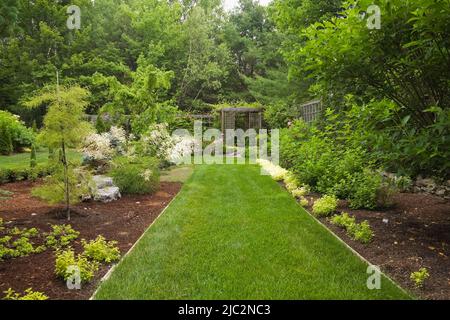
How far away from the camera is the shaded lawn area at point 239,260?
306 cm

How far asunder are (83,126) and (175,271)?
10.1ft

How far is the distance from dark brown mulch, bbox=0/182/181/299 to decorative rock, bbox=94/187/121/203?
0.14m

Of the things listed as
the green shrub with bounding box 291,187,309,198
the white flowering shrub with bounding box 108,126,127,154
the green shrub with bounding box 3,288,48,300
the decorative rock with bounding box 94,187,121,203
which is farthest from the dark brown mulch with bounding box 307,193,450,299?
the white flowering shrub with bounding box 108,126,127,154

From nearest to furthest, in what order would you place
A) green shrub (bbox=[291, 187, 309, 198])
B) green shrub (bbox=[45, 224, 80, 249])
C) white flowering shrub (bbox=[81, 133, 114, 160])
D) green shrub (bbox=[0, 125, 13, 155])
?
green shrub (bbox=[45, 224, 80, 249]), green shrub (bbox=[291, 187, 309, 198]), white flowering shrub (bbox=[81, 133, 114, 160]), green shrub (bbox=[0, 125, 13, 155])

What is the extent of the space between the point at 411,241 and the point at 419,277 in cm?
122

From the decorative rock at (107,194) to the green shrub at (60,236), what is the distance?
1.74 metres

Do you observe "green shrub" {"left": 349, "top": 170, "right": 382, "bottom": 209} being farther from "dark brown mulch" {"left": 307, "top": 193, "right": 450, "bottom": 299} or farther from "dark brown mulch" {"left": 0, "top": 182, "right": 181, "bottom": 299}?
"dark brown mulch" {"left": 0, "top": 182, "right": 181, "bottom": 299}

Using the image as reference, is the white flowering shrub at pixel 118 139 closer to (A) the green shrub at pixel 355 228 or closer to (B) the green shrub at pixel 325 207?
(B) the green shrub at pixel 325 207

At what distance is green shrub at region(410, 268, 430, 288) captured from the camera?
312cm

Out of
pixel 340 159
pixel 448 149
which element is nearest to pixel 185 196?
pixel 340 159

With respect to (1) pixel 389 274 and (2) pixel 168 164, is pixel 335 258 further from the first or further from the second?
(2) pixel 168 164

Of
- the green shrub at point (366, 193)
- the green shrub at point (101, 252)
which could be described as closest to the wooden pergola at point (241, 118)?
the green shrub at point (366, 193)

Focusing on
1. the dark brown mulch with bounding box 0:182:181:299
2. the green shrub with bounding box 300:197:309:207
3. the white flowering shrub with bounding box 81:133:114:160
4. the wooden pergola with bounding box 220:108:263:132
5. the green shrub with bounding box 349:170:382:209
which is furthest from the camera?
the wooden pergola with bounding box 220:108:263:132

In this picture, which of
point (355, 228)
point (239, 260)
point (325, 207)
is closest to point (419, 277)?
Answer: point (355, 228)
